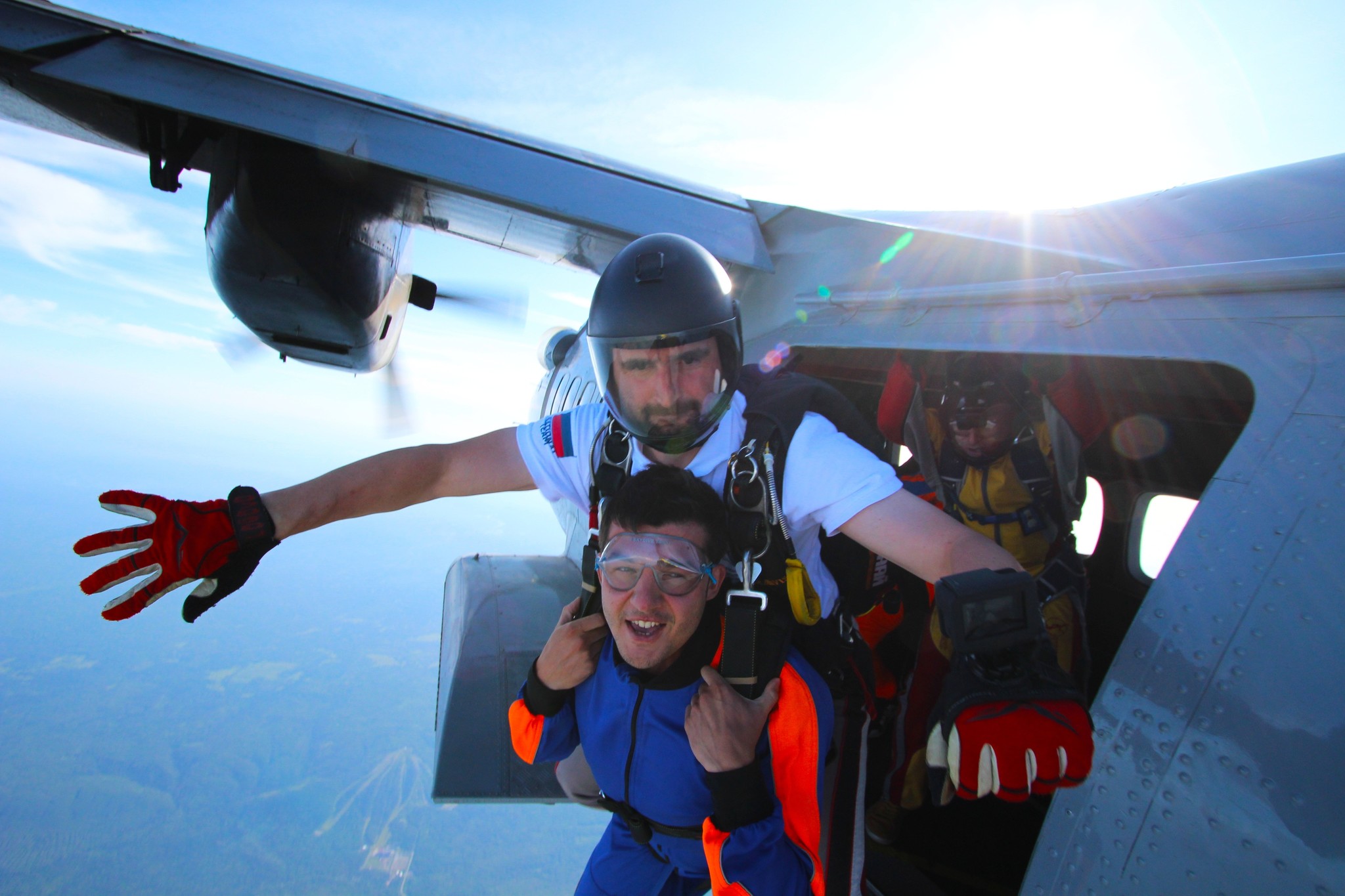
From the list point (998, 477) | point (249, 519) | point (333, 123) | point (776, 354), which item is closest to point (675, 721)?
point (249, 519)

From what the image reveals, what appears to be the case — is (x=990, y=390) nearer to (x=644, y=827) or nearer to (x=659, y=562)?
(x=659, y=562)

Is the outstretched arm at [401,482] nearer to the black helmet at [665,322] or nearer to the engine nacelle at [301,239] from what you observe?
the black helmet at [665,322]

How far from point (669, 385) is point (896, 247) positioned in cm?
140

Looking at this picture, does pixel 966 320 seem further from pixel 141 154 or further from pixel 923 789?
pixel 141 154

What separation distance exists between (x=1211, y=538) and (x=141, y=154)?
584cm

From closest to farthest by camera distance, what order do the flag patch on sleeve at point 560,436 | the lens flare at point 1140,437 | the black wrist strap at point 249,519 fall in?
the black wrist strap at point 249,519 < the flag patch on sleeve at point 560,436 < the lens flare at point 1140,437

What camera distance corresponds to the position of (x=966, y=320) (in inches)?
74.4

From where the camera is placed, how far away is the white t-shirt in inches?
61.3

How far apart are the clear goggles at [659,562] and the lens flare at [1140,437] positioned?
9.09ft

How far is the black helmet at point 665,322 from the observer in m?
1.75

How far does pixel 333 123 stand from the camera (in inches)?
120

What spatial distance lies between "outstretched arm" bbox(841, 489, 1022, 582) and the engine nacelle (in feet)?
12.1

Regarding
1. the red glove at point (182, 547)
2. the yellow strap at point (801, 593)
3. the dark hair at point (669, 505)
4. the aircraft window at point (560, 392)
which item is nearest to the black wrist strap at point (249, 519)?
the red glove at point (182, 547)

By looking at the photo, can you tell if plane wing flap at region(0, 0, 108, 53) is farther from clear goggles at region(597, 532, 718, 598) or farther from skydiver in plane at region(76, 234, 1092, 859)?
clear goggles at region(597, 532, 718, 598)
